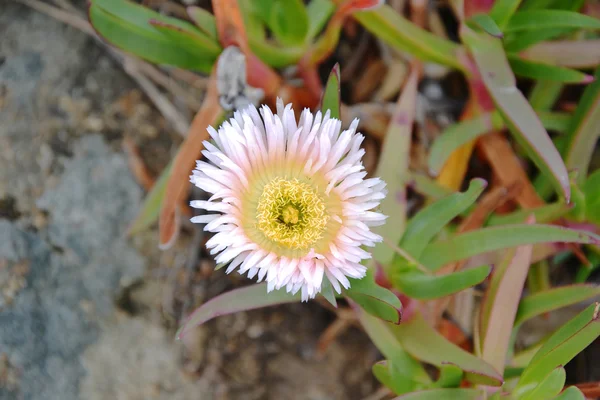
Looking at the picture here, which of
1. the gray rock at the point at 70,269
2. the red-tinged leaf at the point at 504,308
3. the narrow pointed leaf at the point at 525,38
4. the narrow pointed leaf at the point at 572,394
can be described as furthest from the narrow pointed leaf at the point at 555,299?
the gray rock at the point at 70,269

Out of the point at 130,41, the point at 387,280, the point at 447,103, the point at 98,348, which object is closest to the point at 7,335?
the point at 98,348

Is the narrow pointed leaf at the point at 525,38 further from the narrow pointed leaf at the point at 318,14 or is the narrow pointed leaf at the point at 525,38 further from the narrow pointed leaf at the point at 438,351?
the narrow pointed leaf at the point at 438,351

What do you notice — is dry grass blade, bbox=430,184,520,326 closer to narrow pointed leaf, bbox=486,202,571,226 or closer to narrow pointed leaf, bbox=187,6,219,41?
narrow pointed leaf, bbox=486,202,571,226

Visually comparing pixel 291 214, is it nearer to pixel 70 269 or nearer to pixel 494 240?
pixel 494 240

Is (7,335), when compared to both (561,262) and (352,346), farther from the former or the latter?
(561,262)

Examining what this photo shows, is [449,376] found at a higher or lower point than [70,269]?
higher

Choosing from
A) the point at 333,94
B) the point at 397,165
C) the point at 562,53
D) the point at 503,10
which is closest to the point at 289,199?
the point at 333,94
